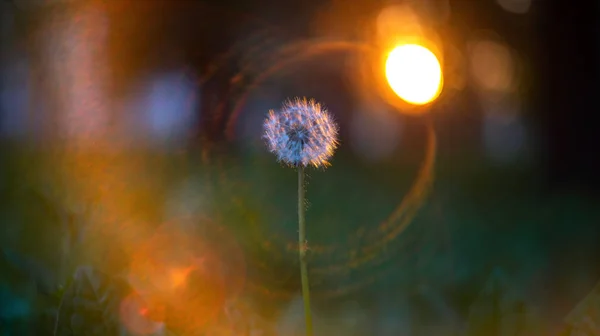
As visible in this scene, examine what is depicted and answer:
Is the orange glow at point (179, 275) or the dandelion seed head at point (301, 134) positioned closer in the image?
the dandelion seed head at point (301, 134)

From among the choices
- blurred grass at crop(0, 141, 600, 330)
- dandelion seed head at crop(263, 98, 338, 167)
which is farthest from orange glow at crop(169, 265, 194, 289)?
dandelion seed head at crop(263, 98, 338, 167)

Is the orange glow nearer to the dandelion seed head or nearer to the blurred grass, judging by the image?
the blurred grass

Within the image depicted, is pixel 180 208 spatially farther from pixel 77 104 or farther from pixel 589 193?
pixel 589 193

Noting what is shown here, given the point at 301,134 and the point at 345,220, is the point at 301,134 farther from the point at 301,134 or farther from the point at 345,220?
the point at 345,220

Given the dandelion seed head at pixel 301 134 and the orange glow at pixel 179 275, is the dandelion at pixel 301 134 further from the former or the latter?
the orange glow at pixel 179 275

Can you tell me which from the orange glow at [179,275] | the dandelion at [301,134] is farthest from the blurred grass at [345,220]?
the dandelion at [301,134]

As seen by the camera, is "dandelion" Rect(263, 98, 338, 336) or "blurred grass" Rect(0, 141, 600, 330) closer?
"dandelion" Rect(263, 98, 338, 336)

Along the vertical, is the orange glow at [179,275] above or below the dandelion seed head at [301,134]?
below

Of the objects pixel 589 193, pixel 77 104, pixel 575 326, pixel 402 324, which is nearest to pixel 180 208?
pixel 77 104

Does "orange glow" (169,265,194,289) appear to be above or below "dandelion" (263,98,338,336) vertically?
below
